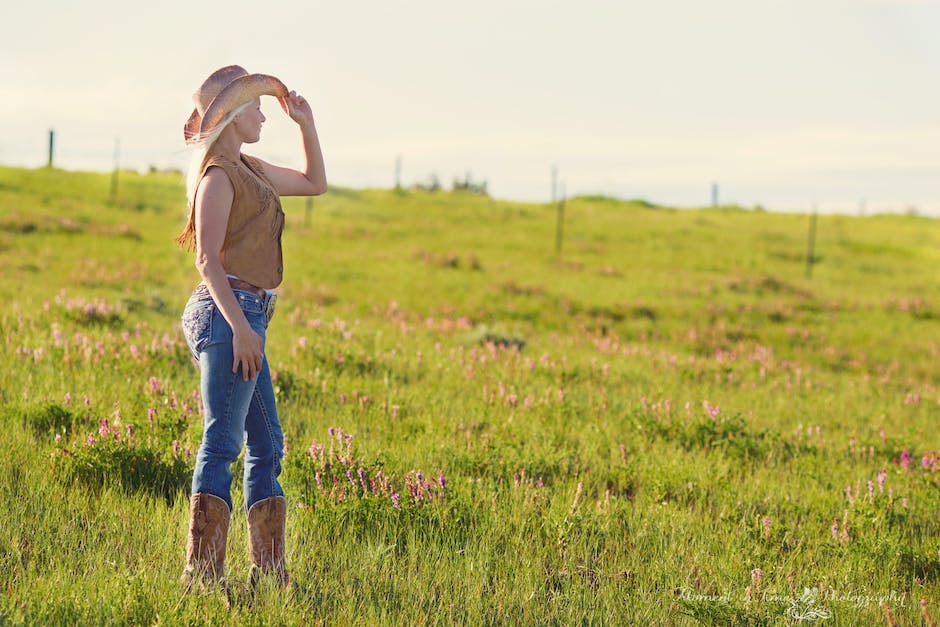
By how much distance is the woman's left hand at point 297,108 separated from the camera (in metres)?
4.40

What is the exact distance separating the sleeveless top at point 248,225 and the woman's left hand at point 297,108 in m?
0.51

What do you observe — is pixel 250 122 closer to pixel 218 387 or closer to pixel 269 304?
pixel 269 304

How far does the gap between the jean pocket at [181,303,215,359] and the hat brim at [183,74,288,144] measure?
32.7 inches

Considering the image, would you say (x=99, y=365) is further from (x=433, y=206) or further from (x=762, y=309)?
(x=433, y=206)

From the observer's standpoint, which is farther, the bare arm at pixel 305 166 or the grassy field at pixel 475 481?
the bare arm at pixel 305 166

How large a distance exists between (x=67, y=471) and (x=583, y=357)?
24.7 feet

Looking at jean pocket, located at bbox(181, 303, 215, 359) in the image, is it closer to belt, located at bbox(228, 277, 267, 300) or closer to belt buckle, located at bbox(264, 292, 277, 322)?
belt, located at bbox(228, 277, 267, 300)

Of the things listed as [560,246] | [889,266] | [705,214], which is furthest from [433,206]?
[889,266]

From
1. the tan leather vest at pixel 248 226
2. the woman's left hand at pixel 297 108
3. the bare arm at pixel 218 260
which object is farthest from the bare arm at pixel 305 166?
the bare arm at pixel 218 260

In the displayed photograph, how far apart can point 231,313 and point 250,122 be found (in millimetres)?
976

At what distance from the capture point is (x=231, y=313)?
3742 mm

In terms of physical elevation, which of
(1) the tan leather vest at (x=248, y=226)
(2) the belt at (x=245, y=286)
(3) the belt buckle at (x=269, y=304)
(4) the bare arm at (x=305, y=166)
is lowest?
(3) the belt buckle at (x=269, y=304)

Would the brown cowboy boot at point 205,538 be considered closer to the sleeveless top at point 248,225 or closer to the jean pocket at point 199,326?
the jean pocket at point 199,326

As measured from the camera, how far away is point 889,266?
38.9 meters
